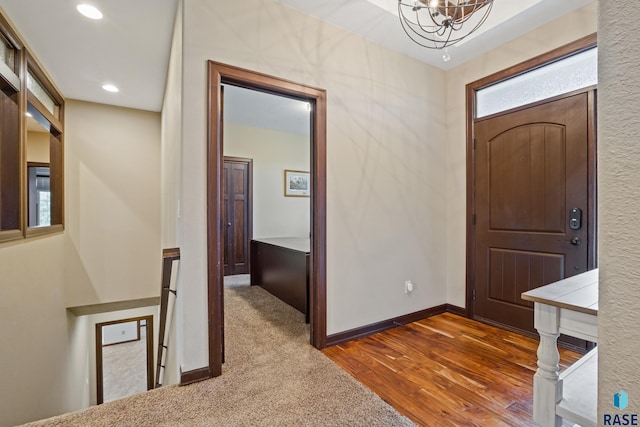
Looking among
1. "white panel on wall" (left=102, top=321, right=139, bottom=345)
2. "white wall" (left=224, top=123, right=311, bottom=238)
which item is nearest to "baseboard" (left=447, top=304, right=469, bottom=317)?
"white wall" (left=224, top=123, right=311, bottom=238)

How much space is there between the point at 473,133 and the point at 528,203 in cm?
90

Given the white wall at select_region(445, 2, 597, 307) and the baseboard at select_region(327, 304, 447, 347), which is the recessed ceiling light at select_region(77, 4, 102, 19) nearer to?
the baseboard at select_region(327, 304, 447, 347)

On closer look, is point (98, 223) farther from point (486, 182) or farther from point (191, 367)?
point (486, 182)

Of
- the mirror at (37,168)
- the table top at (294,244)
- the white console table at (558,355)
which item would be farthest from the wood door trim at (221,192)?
the mirror at (37,168)

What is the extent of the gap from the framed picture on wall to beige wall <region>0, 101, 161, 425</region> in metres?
2.30

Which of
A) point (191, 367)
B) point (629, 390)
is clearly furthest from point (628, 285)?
point (191, 367)

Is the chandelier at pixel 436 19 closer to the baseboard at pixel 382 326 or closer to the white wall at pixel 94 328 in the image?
the baseboard at pixel 382 326

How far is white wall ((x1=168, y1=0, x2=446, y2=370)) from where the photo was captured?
194 cm

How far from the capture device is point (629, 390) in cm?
46

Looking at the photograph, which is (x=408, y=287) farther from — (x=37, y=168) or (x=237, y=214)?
(x=37, y=168)

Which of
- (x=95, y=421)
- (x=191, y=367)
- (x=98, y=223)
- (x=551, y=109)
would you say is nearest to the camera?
(x=95, y=421)

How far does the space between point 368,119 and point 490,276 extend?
2.01 m

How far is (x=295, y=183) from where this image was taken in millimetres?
6020

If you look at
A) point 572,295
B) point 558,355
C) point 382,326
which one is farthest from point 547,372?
point 382,326
